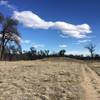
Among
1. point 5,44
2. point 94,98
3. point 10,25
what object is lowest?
point 94,98

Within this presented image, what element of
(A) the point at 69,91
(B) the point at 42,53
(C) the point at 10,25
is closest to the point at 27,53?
(B) the point at 42,53

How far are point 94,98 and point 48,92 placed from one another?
1924 mm

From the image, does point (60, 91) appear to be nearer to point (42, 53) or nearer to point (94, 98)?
point (94, 98)

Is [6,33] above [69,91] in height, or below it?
above

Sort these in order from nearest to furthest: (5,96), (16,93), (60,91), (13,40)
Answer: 1. (5,96)
2. (16,93)
3. (60,91)
4. (13,40)

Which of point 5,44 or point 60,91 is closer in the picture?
point 60,91

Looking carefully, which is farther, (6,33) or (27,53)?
(27,53)

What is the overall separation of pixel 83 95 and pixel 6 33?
5518 cm

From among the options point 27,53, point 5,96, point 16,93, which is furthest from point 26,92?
point 27,53

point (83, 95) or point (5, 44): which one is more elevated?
point (5, 44)

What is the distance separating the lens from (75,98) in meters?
10.5

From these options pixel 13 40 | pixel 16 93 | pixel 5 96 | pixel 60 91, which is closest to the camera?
pixel 5 96

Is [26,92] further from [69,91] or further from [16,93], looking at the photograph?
[69,91]

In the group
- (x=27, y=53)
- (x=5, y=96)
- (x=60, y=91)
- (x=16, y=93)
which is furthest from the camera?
(x=27, y=53)
